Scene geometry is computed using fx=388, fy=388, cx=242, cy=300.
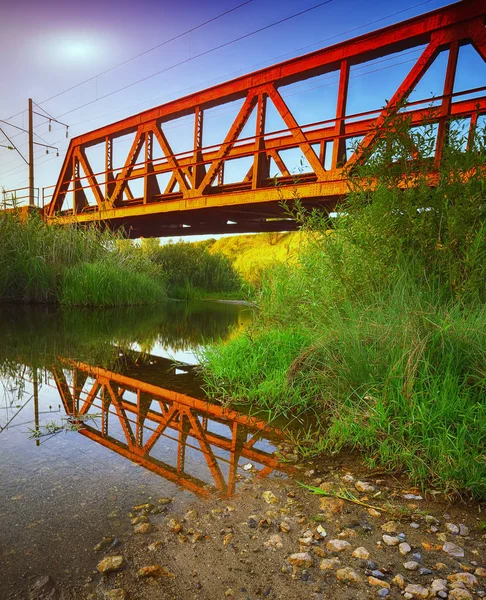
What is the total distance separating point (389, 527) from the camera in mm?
1445

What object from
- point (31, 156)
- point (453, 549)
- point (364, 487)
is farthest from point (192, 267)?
point (453, 549)

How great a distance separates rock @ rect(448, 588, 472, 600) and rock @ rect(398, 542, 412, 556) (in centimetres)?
20

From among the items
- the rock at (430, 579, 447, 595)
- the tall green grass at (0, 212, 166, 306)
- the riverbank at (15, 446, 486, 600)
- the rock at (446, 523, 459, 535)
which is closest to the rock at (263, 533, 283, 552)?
the riverbank at (15, 446, 486, 600)

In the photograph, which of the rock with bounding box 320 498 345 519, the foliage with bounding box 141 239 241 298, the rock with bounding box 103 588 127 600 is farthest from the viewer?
the foliage with bounding box 141 239 241 298

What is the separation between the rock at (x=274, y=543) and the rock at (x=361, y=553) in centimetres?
25

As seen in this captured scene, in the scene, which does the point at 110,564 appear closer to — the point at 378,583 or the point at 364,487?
Answer: the point at 378,583

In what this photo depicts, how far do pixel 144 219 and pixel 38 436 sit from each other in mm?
11350

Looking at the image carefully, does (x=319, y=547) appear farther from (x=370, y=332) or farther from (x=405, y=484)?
(x=370, y=332)

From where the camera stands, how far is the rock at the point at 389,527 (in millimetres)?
1430

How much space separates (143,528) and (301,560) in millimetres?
566

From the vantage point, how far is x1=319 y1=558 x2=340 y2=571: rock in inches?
48.1

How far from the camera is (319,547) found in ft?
4.36

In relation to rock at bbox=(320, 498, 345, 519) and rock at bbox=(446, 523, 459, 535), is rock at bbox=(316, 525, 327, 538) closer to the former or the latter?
rock at bbox=(320, 498, 345, 519)

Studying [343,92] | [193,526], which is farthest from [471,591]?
[343,92]
